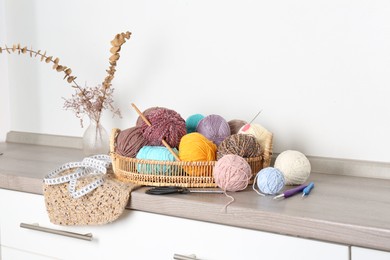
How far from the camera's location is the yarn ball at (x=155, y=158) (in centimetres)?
119

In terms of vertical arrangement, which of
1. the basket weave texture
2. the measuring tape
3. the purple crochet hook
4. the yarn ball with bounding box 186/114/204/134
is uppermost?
the yarn ball with bounding box 186/114/204/134

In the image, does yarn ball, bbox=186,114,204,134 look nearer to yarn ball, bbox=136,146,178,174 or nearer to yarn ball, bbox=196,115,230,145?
yarn ball, bbox=196,115,230,145

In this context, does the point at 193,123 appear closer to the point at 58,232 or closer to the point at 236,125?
the point at 236,125

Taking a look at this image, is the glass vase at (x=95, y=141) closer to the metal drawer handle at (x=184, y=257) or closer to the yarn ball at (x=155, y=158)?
the yarn ball at (x=155, y=158)

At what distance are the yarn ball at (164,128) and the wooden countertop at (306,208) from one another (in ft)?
0.44

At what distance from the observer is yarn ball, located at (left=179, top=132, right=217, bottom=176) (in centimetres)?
118

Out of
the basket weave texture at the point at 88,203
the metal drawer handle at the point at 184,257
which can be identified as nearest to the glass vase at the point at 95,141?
the basket weave texture at the point at 88,203

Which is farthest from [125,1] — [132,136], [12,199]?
[12,199]

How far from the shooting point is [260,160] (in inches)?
48.3

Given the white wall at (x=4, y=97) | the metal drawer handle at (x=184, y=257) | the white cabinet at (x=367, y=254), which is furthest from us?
the white wall at (x=4, y=97)

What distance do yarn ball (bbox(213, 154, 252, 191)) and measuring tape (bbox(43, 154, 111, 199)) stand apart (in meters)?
0.26

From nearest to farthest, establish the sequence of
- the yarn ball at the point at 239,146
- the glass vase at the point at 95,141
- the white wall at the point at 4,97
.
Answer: the yarn ball at the point at 239,146 → the glass vase at the point at 95,141 → the white wall at the point at 4,97

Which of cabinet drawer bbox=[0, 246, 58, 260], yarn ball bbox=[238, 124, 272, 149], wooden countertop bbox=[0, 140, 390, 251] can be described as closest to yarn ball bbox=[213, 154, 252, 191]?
wooden countertop bbox=[0, 140, 390, 251]

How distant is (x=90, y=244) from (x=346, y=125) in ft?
2.24
